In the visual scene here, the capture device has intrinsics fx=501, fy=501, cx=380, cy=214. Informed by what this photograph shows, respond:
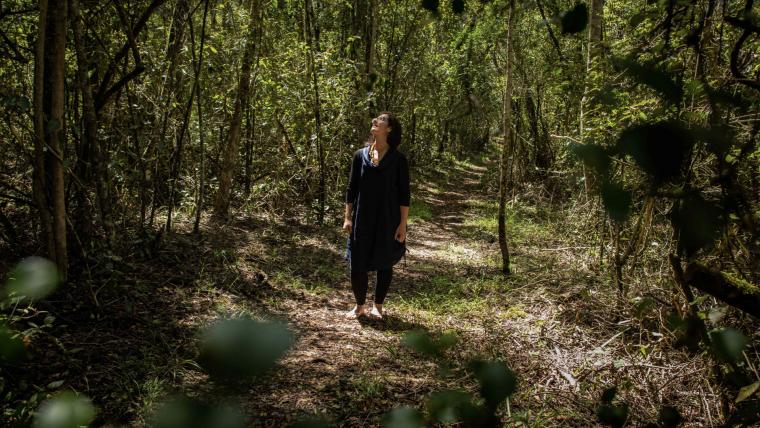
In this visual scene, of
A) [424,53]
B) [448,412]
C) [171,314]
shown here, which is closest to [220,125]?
[171,314]

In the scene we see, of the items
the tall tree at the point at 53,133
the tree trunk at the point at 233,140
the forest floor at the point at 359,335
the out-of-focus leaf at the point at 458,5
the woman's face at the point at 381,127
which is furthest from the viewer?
the tree trunk at the point at 233,140

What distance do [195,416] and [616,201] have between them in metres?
0.61

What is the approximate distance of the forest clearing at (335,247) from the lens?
0.75 meters

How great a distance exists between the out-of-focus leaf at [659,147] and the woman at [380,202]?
12.0 ft

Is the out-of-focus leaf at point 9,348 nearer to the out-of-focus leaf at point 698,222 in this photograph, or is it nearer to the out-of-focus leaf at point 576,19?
the out-of-focus leaf at point 698,222

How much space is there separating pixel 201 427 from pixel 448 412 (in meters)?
0.41

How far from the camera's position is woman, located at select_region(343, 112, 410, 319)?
4.38 metres

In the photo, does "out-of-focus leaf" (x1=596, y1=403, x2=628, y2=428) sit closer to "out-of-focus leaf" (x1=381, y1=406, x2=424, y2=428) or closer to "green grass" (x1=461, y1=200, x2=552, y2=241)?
"out-of-focus leaf" (x1=381, y1=406, x2=424, y2=428)

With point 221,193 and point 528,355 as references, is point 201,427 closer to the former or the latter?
point 528,355

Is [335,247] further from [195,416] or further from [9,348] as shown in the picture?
[195,416]

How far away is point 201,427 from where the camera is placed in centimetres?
44

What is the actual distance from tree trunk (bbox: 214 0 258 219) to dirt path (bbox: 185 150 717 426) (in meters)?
0.41

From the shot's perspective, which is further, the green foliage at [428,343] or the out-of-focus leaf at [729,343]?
the out-of-focus leaf at [729,343]

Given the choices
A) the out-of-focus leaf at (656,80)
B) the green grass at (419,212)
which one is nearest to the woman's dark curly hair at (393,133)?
the out-of-focus leaf at (656,80)
